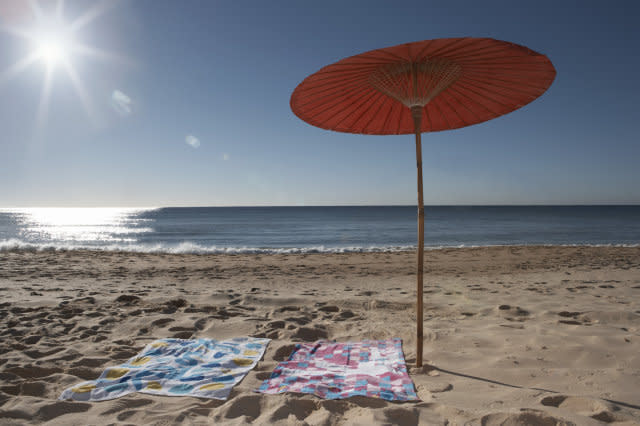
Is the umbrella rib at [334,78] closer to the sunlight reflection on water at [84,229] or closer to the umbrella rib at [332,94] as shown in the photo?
the umbrella rib at [332,94]

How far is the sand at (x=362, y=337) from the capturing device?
6.98 ft

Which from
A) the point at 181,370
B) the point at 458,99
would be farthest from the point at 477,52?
the point at 181,370

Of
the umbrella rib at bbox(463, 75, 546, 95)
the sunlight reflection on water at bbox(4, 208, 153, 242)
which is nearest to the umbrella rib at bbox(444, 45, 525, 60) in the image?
the umbrella rib at bbox(463, 75, 546, 95)

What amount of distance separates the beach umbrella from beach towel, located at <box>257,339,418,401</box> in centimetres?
37

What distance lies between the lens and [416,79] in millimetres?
2580

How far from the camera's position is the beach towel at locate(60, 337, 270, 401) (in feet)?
8.07

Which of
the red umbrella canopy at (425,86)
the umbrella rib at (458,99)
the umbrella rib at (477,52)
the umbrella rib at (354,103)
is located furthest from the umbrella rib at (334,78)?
the umbrella rib at (458,99)

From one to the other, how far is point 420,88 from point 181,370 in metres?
3.10

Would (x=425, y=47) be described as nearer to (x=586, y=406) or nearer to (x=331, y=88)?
(x=331, y=88)

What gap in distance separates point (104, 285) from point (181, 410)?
6.53 metres

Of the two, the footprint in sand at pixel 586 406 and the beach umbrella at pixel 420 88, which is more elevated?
the beach umbrella at pixel 420 88

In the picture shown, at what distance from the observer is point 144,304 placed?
525 centimetres

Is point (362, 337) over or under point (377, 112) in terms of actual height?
under

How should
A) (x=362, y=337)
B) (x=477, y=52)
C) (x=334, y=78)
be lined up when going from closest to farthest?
(x=477, y=52), (x=334, y=78), (x=362, y=337)
